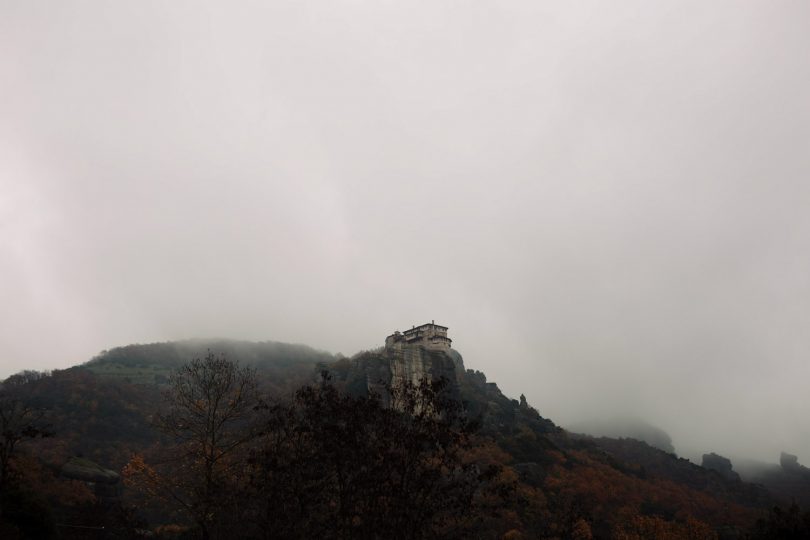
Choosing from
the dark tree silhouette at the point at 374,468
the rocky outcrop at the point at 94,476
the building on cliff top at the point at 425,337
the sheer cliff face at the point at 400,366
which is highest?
the building on cliff top at the point at 425,337

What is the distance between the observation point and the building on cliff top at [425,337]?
115 metres

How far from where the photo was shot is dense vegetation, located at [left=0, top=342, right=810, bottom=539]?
1528 cm

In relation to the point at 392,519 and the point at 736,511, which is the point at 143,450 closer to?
the point at 392,519

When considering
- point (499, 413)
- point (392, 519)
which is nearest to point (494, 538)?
point (392, 519)

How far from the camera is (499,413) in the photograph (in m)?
111

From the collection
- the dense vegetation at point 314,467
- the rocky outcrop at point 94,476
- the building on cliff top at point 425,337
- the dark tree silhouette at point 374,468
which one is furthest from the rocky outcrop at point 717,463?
the dark tree silhouette at point 374,468

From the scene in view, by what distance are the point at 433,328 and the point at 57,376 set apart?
88.9 m

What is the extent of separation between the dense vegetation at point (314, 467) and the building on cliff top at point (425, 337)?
360 inches

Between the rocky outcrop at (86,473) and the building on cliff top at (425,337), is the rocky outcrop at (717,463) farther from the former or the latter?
the rocky outcrop at (86,473)

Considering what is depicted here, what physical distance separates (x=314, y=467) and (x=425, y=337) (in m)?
101

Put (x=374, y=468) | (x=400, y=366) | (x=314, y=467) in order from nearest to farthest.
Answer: (x=374, y=468) → (x=314, y=467) → (x=400, y=366)

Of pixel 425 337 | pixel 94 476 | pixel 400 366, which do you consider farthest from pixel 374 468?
pixel 425 337

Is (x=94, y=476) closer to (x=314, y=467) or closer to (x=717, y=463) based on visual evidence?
(x=314, y=467)

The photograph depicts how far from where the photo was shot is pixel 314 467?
16.8m
